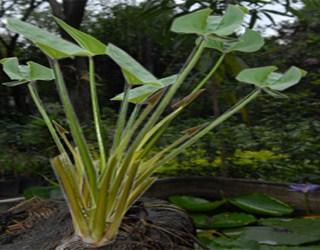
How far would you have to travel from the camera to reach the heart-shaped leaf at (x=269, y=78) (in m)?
0.85

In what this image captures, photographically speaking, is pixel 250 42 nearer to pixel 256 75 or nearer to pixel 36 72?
pixel 256 75

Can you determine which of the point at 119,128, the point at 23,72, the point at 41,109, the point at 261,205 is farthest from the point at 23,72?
the point at 261,205

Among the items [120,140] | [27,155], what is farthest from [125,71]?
[27,155]

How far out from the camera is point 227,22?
2.55 feet

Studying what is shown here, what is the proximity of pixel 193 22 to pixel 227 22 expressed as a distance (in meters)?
0.06

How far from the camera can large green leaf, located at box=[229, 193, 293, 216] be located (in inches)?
72.9

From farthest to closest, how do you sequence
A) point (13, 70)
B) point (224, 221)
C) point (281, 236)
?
point (224, 221) < point (281, 236) < point (13, 70)

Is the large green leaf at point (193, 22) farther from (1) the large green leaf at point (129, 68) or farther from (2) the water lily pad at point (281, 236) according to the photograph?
(2) the water lily pad at point (281, 236)

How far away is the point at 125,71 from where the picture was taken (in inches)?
27.4

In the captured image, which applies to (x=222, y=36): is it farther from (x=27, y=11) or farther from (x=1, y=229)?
(x=27, y=11)

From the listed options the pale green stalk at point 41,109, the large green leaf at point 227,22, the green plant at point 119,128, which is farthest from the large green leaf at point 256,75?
the pale green stalk at point 41,109

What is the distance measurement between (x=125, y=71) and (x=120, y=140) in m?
0.16

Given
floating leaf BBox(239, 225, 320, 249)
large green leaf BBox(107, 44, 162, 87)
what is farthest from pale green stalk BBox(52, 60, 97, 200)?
floating leaf BBox(239, 225, 320, 249)

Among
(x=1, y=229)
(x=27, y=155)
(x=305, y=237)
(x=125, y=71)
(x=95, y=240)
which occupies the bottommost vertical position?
(x=27, y=155)
